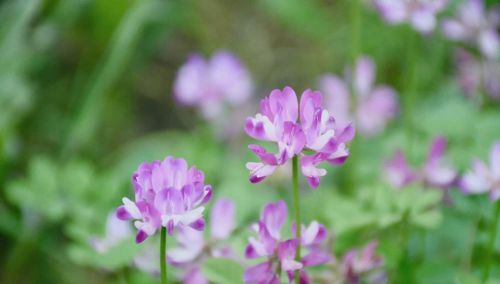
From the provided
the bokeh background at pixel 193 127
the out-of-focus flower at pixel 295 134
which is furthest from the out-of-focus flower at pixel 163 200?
the bokeh background at pixel 193 127

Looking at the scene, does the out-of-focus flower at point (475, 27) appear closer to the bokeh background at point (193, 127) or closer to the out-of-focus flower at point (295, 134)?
the bokeh background at point (193, 127)

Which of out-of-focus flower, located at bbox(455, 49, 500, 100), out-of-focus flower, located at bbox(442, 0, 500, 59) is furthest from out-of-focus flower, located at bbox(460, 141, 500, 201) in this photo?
out-of-focus flower, located at bbox(455, 49, 500, 100)

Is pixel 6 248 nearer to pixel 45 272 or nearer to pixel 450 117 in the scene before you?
pixel 45 272

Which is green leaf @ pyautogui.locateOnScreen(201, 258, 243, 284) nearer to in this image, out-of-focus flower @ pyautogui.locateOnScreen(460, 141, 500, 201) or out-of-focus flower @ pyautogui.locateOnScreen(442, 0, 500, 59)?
out-of-focus flower @ pyautogui.locateOnScreen(460, 141, 500, 201)

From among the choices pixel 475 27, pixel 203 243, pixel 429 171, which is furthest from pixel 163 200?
pixel 475 27

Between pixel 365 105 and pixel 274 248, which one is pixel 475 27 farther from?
pixel 274 248

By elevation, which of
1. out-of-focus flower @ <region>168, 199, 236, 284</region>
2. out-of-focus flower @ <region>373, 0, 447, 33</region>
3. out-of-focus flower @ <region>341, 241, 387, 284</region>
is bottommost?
out-of-focus flower @ <region>341, 241, 387, 284</region>
